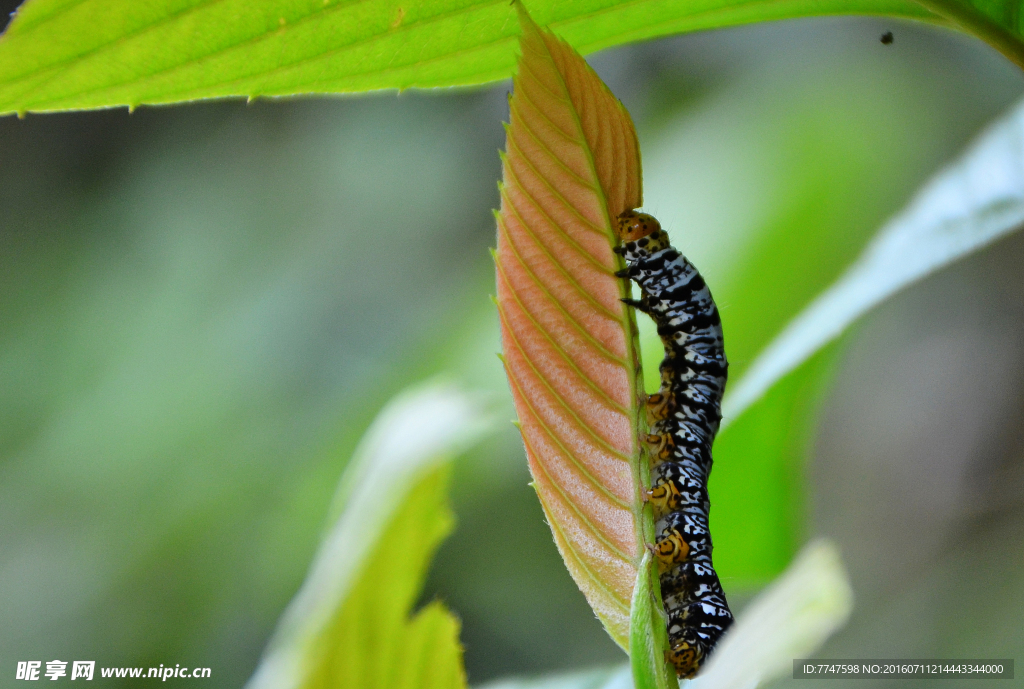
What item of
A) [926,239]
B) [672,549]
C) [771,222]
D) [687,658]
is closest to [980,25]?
[926,239]

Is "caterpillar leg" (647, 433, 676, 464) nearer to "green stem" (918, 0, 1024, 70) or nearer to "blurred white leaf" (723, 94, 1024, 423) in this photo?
"blurred white leaf" (723, 94, 1024, 423)

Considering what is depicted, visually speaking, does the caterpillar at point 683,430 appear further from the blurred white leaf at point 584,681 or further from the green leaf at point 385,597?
the green leaf at point 385,597

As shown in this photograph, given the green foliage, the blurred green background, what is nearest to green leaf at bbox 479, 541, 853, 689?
the green foliage

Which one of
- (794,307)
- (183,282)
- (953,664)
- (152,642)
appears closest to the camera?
(794,307)

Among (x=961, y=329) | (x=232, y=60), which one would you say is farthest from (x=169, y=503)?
(x=961, y=329)

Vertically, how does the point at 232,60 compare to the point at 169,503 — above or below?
below

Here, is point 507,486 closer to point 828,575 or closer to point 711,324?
point 711,324
